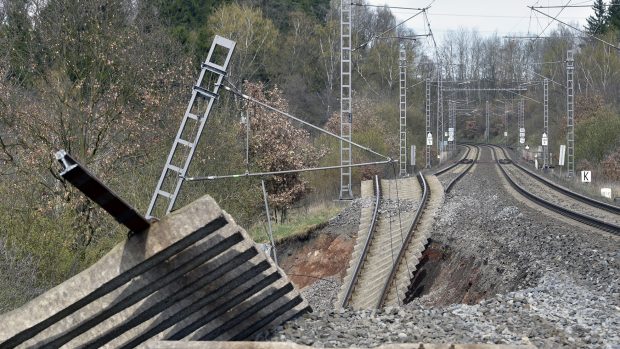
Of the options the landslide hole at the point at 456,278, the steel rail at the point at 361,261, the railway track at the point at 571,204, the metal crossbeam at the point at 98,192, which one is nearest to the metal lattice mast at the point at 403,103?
the railway track at the point at 571,204

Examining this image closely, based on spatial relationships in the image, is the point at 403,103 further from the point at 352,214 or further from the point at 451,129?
the point at 451,129

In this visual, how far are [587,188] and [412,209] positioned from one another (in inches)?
499

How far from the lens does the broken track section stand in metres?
8.20

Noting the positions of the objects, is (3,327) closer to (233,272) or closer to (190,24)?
(233,272)

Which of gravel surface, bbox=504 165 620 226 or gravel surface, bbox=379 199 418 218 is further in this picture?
gravel surface, bbox=379 199 418 218

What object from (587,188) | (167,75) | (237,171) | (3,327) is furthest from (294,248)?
(3,327)

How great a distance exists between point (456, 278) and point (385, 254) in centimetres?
275

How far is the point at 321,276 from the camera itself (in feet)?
75.8

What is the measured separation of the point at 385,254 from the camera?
20484 millimetres

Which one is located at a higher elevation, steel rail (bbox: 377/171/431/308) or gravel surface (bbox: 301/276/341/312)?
steel rail (bbox: 377/171/431/308)

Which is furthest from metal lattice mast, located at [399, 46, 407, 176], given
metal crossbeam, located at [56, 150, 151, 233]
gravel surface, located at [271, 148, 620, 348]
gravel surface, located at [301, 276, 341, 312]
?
metal crossbeam, located at [56, 150, 151, 233]

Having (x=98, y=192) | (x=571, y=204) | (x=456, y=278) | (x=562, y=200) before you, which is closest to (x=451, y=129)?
(x=562, y=200)

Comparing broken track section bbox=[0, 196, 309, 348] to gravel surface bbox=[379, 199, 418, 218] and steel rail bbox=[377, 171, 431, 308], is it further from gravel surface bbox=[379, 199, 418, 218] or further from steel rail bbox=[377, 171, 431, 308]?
gravel surface bbox=[379, 199, 418, 218]

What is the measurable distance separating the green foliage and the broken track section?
42.8 metres
